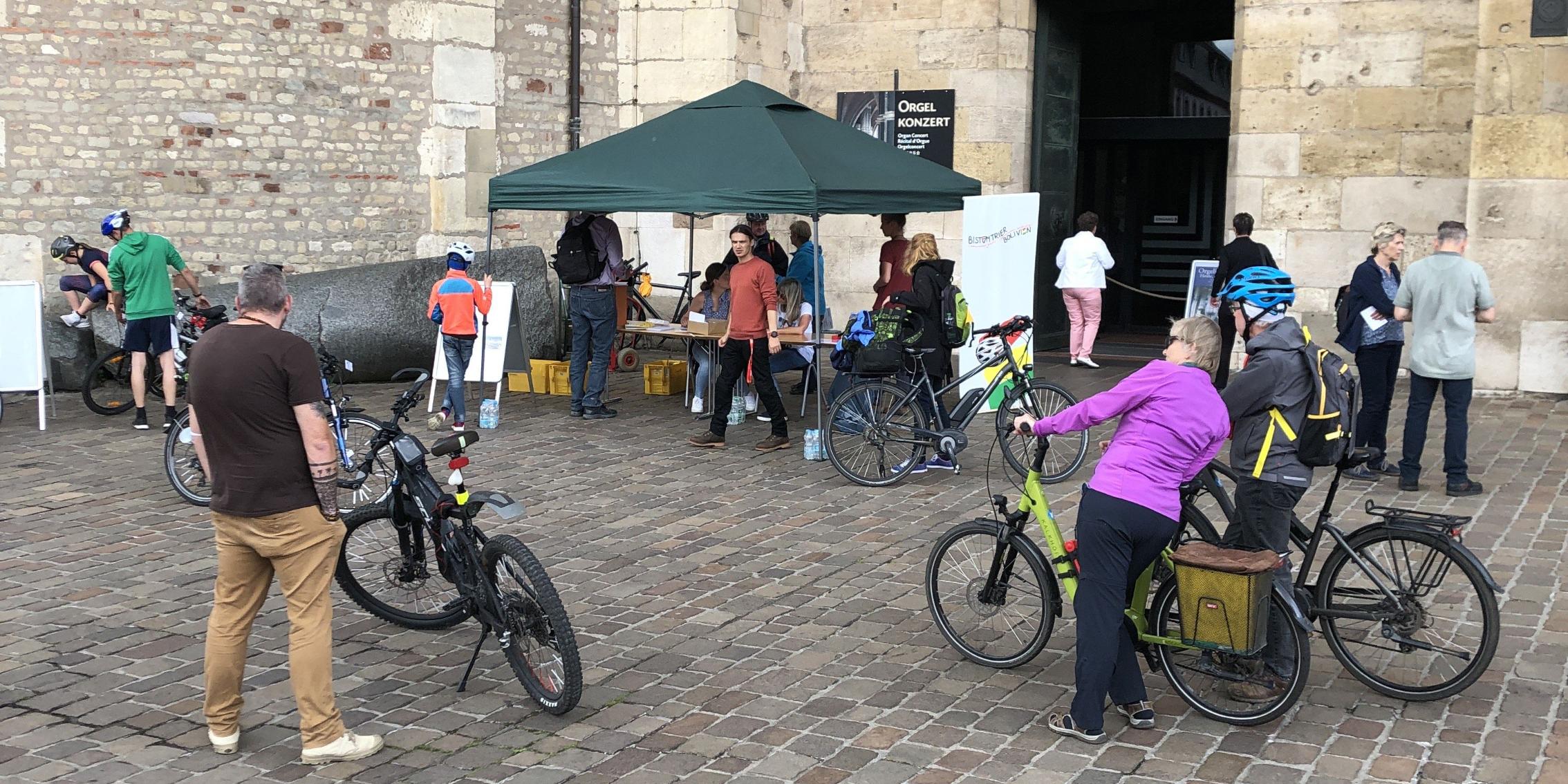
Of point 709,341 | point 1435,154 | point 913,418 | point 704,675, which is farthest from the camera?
point 1435,154

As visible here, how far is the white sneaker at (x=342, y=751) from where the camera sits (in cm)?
481

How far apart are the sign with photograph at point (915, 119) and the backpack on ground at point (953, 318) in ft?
21.6

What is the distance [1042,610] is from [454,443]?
229 centimetres

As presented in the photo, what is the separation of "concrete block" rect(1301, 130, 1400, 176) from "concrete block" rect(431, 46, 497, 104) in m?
7.97

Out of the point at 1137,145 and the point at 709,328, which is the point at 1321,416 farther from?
the point at 1137,145

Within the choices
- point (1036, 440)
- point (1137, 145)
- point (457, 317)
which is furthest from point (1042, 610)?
point (1137, 145)

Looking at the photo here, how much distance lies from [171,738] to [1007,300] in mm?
8051

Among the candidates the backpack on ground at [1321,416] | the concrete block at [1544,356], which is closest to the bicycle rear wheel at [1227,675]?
the backpack on ground at [1321,416]

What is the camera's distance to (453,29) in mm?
14664

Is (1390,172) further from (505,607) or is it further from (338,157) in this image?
(505,607)

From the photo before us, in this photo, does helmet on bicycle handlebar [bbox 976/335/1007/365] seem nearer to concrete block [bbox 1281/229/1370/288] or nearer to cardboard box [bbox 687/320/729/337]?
cardboard box [bbox 687/320/729/337]

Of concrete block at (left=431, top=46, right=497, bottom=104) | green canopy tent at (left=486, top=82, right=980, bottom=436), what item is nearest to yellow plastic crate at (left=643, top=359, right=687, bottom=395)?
green canopy tent at (left=486, top=82, right=980, bottom=436)

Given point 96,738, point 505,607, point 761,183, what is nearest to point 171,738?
point 96,738

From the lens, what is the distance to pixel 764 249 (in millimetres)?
12070
